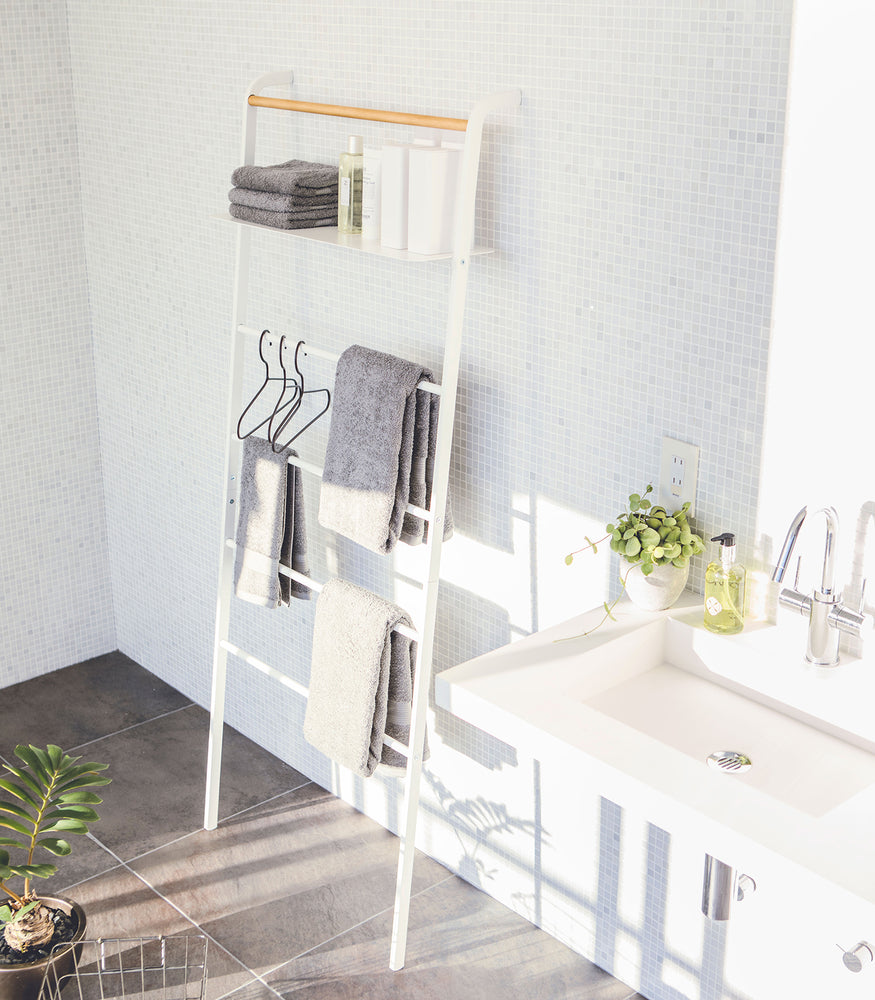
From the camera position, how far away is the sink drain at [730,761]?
6.07ft

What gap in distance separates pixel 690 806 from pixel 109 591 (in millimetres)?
2620

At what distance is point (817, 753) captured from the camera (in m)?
1.89

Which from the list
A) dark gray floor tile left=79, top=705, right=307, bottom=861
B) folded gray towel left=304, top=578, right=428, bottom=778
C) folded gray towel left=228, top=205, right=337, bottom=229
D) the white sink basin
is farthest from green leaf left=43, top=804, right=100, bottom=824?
folded gray towel left=228, top=205, right=337, bottom=229

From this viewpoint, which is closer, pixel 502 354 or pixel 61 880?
pixel 502 354

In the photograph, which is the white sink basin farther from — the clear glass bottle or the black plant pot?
the black plant pot

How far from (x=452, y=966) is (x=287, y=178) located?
5.56 ft

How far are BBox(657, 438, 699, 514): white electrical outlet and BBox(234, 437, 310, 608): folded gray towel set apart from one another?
35.0 inches

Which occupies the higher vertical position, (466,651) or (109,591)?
(466,651)

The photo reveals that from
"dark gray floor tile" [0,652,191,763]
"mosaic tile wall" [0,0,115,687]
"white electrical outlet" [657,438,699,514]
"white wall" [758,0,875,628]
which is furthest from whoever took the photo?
"dark gray floor tile" [0,652,191,763]

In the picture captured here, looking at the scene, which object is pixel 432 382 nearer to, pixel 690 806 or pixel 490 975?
pixel 690 806

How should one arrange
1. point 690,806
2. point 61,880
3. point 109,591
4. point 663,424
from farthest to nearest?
point 109,591
point 61,880
point 663,424
point 690,806

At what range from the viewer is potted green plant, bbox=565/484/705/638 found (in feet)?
6.84

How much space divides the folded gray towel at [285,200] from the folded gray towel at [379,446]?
306mm

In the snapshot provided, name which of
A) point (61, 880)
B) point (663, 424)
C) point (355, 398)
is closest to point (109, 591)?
point (61, 880)
